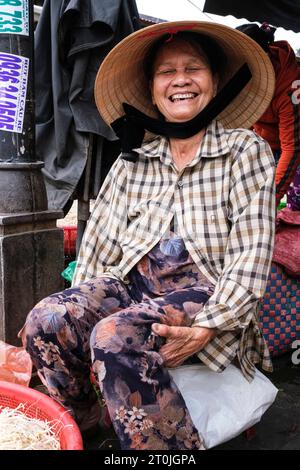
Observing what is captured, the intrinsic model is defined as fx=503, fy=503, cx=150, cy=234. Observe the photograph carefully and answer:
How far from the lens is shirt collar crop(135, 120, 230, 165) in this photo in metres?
2.07

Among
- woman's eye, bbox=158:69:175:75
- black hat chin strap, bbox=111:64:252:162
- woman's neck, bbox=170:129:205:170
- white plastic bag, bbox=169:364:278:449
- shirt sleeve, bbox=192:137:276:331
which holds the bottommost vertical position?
white plastic bag, bbox=169:364:278:449

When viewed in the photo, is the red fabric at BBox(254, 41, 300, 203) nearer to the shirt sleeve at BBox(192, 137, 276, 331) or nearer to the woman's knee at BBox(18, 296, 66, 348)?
the shirt sleeve at BBox(192, 137, 276, 331)

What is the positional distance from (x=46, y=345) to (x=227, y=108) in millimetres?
1368

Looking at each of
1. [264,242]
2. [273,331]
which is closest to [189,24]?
[264,242]

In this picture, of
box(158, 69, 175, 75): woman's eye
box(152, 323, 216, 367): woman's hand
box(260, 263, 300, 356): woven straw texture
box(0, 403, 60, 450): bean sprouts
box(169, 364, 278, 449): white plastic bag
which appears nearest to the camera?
box(0, 403, 60, 450): bean sprouts

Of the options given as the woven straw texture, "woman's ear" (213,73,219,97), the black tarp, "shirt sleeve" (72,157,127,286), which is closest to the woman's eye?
"woman's ear" (213,73,219,97)

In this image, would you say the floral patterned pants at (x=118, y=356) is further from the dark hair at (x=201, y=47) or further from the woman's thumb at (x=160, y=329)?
the dark hair at (x=201, y=47)

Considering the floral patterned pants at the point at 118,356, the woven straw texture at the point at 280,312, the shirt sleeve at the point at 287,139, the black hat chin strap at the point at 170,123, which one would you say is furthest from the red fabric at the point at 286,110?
the floral patterned pants at the point at 118,356

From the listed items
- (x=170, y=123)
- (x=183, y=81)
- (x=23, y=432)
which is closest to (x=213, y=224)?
(x=170, y=123)

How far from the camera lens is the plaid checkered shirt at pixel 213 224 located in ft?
6.15

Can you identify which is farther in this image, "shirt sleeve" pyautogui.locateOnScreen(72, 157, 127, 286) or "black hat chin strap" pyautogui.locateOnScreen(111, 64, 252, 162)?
"shirt sleeve" pyautogui.locateOnScreen(72, 157, 127, 286)

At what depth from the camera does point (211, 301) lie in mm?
1850

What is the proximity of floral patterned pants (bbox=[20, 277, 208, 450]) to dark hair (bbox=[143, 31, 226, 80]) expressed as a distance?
1.03m
